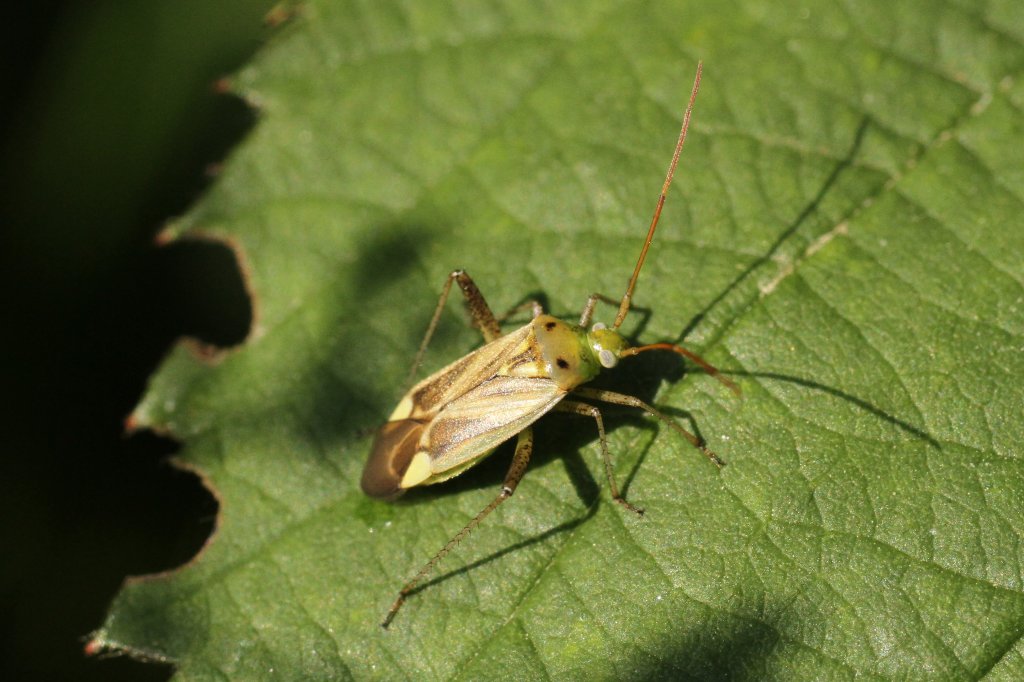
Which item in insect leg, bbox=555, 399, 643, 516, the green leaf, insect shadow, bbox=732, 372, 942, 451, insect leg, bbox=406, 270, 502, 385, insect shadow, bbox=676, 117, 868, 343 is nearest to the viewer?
the green leaf

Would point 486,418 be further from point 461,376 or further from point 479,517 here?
point 479,517

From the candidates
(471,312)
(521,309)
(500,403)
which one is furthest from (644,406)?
(471,312)

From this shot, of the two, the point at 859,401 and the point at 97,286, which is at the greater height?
the point at 859,401

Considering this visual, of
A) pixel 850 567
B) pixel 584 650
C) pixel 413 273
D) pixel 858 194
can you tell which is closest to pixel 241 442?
pixel 413 273

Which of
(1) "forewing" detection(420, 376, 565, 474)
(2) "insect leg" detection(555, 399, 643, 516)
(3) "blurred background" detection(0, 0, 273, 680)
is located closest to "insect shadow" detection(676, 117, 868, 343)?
(2) "insect leg" detection(555, 399, 643, 516)

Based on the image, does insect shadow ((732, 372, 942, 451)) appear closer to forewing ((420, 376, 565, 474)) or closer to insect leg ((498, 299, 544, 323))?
forewing ((420, 376, 565, 474))

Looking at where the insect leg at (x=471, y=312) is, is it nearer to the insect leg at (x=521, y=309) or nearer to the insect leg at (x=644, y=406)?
the insect leg at (x=521, y=309)
